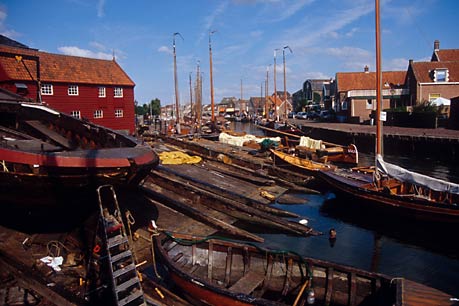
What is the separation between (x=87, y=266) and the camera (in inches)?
369

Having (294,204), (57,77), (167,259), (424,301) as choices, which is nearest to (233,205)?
(294,204)

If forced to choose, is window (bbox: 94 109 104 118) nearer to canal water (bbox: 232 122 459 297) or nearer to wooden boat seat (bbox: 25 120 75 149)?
wooden boat seat (bbox: 25 120 75 149)

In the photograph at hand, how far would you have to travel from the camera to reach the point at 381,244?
1306 centimetres

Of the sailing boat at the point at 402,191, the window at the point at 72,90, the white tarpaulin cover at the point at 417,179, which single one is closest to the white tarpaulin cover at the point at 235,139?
the window at the point at 72,90

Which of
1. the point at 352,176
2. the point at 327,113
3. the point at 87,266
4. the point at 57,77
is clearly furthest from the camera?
the point at 327,113

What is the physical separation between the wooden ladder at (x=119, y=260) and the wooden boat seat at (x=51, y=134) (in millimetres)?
4167

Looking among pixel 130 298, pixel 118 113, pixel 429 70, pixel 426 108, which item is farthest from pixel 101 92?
pixel 429 70

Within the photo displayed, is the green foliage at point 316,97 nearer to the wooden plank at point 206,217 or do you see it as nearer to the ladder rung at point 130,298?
the wooden plank at point 206,217

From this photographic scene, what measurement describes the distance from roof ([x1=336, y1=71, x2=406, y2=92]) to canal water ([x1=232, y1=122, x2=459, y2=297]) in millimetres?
49660

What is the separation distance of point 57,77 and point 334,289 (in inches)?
1216

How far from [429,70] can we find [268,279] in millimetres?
49196

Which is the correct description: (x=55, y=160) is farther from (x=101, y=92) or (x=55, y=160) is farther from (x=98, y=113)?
(x=101, y=92)

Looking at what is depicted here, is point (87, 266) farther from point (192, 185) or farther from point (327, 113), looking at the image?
point (327, 113)

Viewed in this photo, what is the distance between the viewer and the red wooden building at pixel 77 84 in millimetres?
27984
